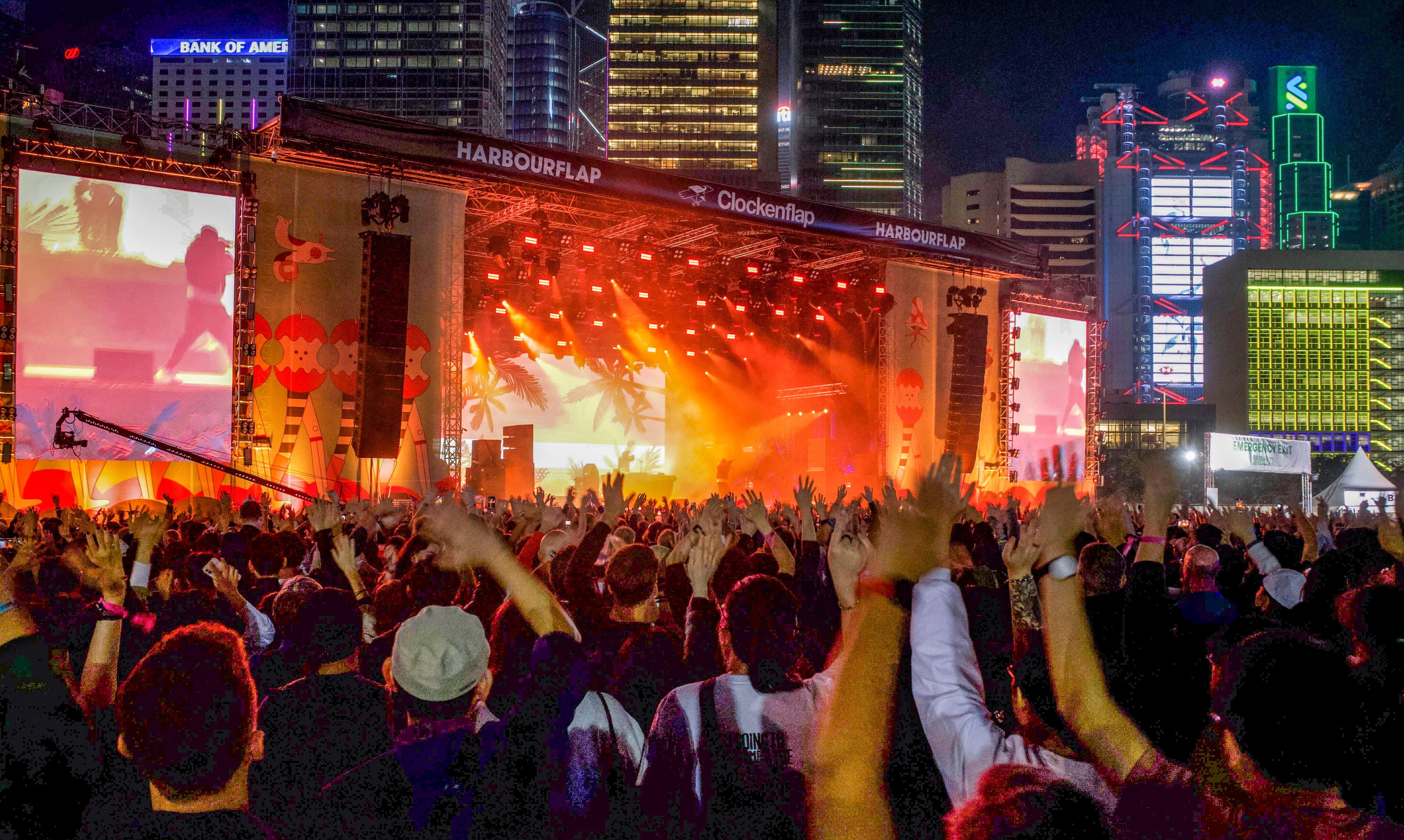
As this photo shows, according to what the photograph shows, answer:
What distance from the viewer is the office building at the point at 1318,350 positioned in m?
64.9

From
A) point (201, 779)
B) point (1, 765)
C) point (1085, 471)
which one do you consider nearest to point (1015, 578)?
point (201, 779)

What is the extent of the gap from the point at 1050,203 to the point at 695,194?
390ft

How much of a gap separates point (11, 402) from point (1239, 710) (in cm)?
1709

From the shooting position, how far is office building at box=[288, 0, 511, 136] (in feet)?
342

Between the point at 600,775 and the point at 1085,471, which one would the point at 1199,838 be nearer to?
the point at 600,775

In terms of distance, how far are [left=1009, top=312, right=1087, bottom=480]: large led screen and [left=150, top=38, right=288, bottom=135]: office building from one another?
14698 centimetres

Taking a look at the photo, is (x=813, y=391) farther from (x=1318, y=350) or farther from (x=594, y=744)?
(x=1318, y=350)

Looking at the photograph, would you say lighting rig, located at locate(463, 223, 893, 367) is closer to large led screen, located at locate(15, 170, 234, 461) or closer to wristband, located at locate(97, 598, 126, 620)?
large led screen, located at locate(15, 170, 234, 461)

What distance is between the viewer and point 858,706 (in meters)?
1.81

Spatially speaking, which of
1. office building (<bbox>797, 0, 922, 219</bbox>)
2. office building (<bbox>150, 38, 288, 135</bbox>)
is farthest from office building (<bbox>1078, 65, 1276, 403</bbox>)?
office building (<bbox>150, 38, 288, 135</bbox>)

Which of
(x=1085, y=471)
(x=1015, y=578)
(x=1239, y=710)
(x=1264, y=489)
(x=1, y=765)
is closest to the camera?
(x=1239, y=710)

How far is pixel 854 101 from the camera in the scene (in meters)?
116

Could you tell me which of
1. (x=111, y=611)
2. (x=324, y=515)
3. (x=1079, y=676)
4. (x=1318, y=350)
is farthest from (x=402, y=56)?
(x=1079, y=676)

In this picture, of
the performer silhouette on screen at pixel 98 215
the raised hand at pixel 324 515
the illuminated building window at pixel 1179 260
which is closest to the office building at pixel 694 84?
the illuminated building window at pixel 1179 260
